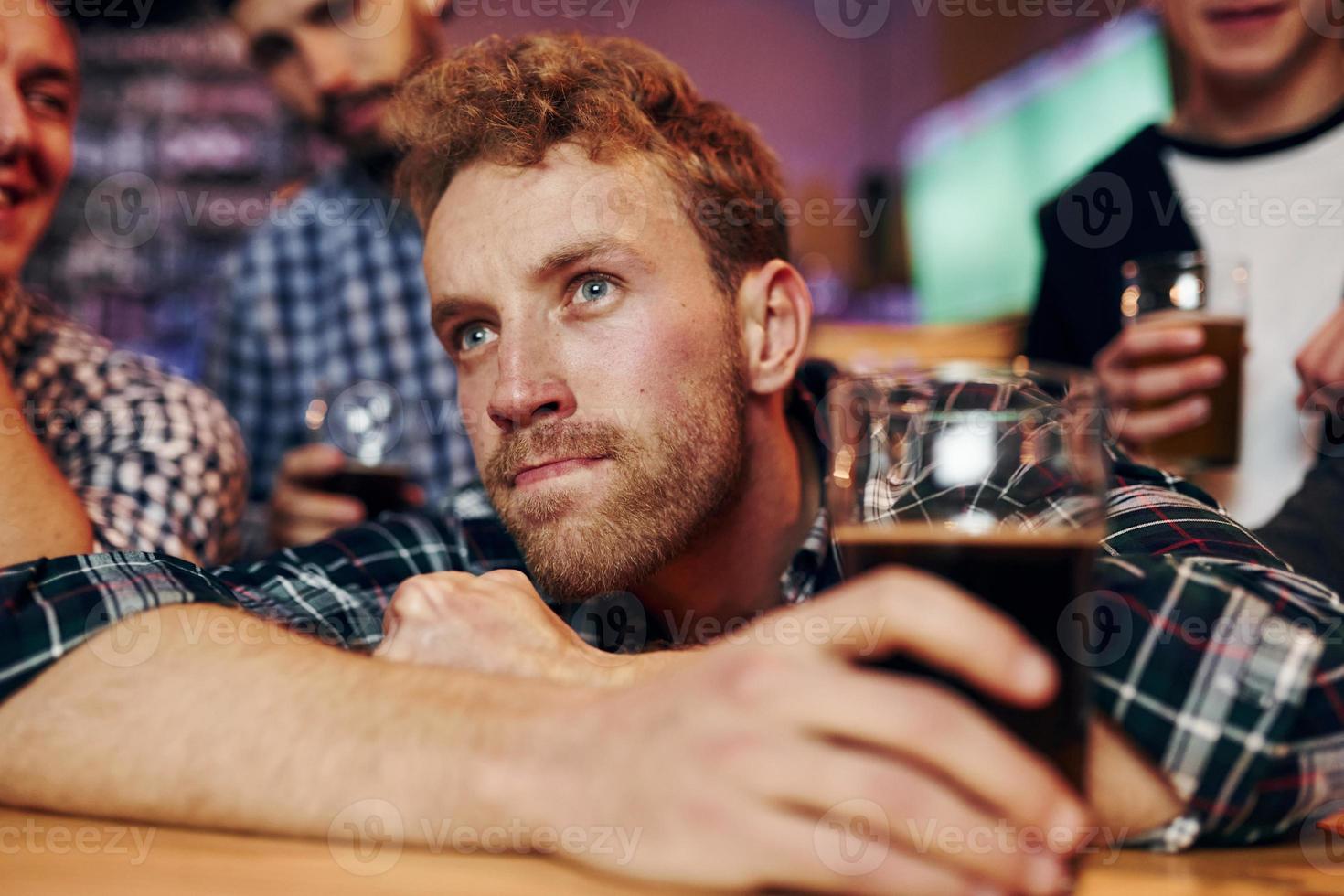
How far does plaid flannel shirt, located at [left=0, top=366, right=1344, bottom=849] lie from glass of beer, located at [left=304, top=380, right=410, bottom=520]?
74 cm

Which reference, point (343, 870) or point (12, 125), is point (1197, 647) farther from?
point (12, 125)

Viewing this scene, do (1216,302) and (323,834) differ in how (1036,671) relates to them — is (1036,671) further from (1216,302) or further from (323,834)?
(1216,302)

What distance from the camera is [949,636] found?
59 centimetres

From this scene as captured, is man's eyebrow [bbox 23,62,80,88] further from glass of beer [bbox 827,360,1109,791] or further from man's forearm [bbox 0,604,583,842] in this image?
glass of beer [bbox 827,360,1109,791]

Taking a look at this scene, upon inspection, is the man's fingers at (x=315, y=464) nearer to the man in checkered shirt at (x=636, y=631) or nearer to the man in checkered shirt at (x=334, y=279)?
the man in checkered shirt at (x=636, y=631)

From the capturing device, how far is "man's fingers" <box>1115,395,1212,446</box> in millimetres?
1701

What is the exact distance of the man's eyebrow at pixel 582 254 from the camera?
139 centimetres

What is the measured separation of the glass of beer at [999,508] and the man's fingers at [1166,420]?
1.16 metres

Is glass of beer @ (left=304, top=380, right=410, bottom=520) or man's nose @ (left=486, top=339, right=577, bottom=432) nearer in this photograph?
man's nose @ (left=486, top=339, right=577, bottom=432)

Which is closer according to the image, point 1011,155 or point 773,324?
point 773,324

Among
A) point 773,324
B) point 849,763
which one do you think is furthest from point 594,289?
point 849,763

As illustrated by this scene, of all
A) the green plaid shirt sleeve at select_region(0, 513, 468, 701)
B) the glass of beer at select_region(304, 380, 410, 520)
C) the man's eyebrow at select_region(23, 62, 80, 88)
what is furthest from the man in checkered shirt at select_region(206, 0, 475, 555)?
the green plaid shirt sleeve at select_region(0, 513, 468, 701)

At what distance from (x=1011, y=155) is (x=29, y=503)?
4.00 metres

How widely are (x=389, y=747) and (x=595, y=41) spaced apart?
4.40 feet
